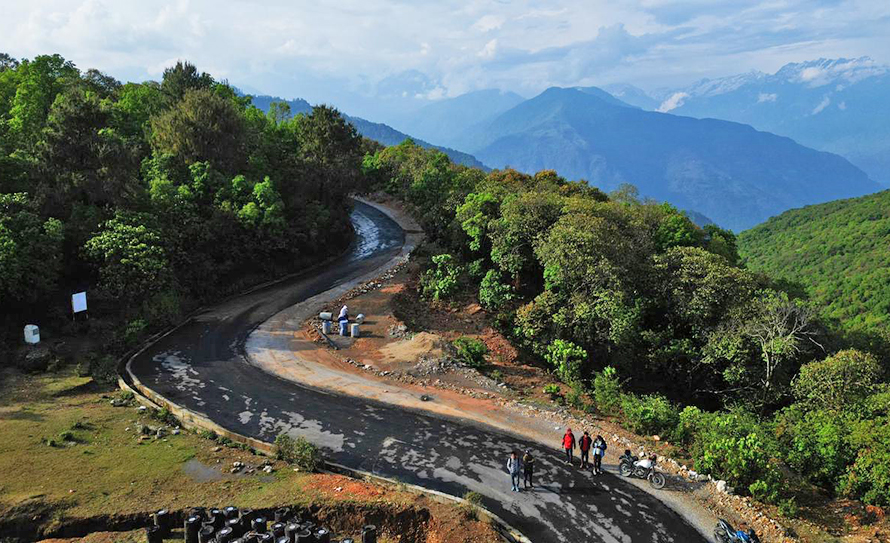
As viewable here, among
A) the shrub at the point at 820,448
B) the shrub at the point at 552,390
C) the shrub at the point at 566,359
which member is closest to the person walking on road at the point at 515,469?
A: the shrub at the point at 552,390

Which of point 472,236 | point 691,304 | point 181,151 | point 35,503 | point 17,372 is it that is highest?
point 181,151

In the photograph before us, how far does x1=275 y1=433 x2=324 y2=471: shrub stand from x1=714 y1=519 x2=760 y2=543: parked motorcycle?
452 inches

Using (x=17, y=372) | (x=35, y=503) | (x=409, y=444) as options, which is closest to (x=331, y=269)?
(x=17, y=372)

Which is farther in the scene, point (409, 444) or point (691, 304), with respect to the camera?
point (691, 304)

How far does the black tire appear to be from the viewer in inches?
666

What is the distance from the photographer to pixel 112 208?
31.4m

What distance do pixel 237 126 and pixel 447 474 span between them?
30.0 metres

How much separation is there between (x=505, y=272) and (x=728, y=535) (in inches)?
894

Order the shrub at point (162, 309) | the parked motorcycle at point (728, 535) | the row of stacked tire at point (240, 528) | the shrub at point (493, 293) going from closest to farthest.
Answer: the row of stacked tire at point (240, 528), the parked motorcycle at point (728, 535), the shrub at point (162, 309), the shrub at point (493, 293)

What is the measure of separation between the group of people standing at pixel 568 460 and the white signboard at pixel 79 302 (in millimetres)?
A: 22487

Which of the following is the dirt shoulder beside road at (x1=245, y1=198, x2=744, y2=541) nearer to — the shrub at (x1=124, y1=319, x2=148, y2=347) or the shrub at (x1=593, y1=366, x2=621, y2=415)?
the shrub at (x1=593, y1=366, x2=621, y2=415)

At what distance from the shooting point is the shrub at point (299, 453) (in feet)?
57.4

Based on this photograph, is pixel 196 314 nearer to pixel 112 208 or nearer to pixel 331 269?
pixel 112 208

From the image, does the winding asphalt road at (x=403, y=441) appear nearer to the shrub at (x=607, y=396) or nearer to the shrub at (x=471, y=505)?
the shrub at (x=471, y=505)
